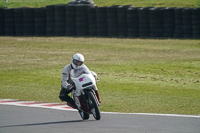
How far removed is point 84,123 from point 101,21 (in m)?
21.5

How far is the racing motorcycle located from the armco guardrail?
20038 mm

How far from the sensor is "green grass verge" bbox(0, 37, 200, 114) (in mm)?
13531

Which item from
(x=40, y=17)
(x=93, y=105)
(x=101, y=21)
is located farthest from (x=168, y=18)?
(x=93, y=105)

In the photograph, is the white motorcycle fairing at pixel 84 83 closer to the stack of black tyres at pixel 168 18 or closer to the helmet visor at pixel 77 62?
the helmet visor at pixel 77 62

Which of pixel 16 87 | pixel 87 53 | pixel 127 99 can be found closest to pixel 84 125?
pixel 127 99

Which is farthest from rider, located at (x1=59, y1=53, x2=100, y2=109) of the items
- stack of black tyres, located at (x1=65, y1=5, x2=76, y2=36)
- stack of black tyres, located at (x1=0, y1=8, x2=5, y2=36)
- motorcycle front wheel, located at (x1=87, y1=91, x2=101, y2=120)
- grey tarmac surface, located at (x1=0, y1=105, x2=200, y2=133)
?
stack of black tyres, located at (x1=0, y1=8, x2=5, y2=36)

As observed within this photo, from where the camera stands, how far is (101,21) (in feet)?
101

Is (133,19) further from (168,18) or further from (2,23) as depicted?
(2,23)

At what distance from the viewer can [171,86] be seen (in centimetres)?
1628

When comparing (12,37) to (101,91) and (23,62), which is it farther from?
(101,91)

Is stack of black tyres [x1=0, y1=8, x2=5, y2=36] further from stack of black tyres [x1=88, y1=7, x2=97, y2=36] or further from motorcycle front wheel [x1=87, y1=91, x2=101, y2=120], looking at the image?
motorcycle front wheel [x1=87, y1=91, x2=101, y2=120]

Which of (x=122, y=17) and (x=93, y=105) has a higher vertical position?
(x=93, y=105)

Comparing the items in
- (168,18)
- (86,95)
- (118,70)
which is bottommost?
(118,70)

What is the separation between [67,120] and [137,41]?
66.2ft
